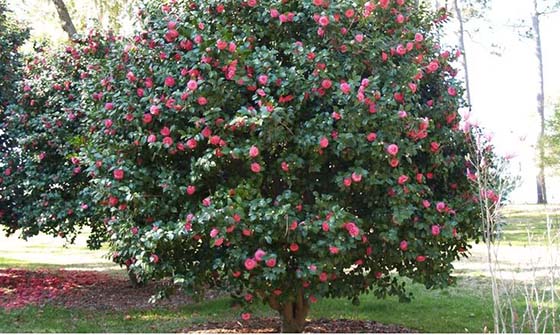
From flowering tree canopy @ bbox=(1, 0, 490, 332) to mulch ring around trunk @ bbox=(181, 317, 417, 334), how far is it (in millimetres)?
1182

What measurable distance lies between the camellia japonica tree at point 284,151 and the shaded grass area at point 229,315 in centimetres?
159

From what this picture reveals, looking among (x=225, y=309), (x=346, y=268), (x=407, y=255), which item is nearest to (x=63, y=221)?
(x=225, y=309)

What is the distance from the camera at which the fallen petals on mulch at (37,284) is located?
787cm

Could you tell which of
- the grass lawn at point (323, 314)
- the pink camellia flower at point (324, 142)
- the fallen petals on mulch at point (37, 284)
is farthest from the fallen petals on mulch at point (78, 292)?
the pink camellia flower at point (324, 142)

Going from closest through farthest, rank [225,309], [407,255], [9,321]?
[407,255] < [9,321] < [225,309]

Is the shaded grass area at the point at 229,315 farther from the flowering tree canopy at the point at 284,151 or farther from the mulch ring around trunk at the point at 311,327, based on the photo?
the flowering tree canopy at the point at 284,151

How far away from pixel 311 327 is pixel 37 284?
4749 millimetres

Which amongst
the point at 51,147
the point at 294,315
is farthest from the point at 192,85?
the point at 51,147

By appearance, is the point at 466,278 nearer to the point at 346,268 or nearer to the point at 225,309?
the point at 225,309

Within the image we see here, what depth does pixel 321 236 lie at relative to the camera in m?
4.14

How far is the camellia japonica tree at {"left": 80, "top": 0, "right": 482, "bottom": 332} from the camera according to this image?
162 inches

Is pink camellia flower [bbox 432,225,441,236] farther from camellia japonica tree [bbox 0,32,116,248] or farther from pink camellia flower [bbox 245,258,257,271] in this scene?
camellia japonica tree [bbox 0,32,116,248]

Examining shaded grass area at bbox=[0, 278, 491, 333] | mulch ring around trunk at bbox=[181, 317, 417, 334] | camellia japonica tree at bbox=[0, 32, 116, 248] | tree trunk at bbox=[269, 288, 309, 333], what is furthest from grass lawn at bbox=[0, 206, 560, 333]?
tree trunk at bbox=[269, 288, 309, 333]

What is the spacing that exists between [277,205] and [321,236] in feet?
1.16
